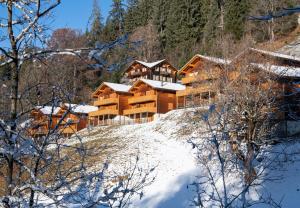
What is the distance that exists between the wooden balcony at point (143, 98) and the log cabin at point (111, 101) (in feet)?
3.73

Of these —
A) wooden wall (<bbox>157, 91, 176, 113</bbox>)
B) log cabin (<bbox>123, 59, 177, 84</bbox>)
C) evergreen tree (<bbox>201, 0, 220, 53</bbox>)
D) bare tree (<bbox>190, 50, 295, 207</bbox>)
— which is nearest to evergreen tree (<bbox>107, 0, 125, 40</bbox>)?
bare tree (<bbox>190, 50, 295, 207</bbox>)

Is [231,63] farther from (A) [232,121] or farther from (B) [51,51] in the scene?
(B) [51,51]

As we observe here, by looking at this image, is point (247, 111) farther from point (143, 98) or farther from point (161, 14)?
point (161, 14)

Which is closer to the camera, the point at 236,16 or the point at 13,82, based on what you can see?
the point at 13,82

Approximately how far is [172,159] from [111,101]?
2360 cm

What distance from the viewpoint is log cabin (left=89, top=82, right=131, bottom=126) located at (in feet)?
149

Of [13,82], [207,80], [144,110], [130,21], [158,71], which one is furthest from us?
[158,71]

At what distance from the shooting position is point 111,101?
45562mm

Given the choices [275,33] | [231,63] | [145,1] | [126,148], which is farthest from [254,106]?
[145,1]

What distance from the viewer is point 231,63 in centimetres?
2025

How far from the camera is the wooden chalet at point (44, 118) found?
13.0 ft

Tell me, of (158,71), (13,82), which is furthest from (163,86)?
(13,82)

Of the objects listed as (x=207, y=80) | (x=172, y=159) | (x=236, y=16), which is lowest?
(x=172, y=159)

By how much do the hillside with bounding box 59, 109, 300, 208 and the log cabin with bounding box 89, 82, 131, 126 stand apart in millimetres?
9803
